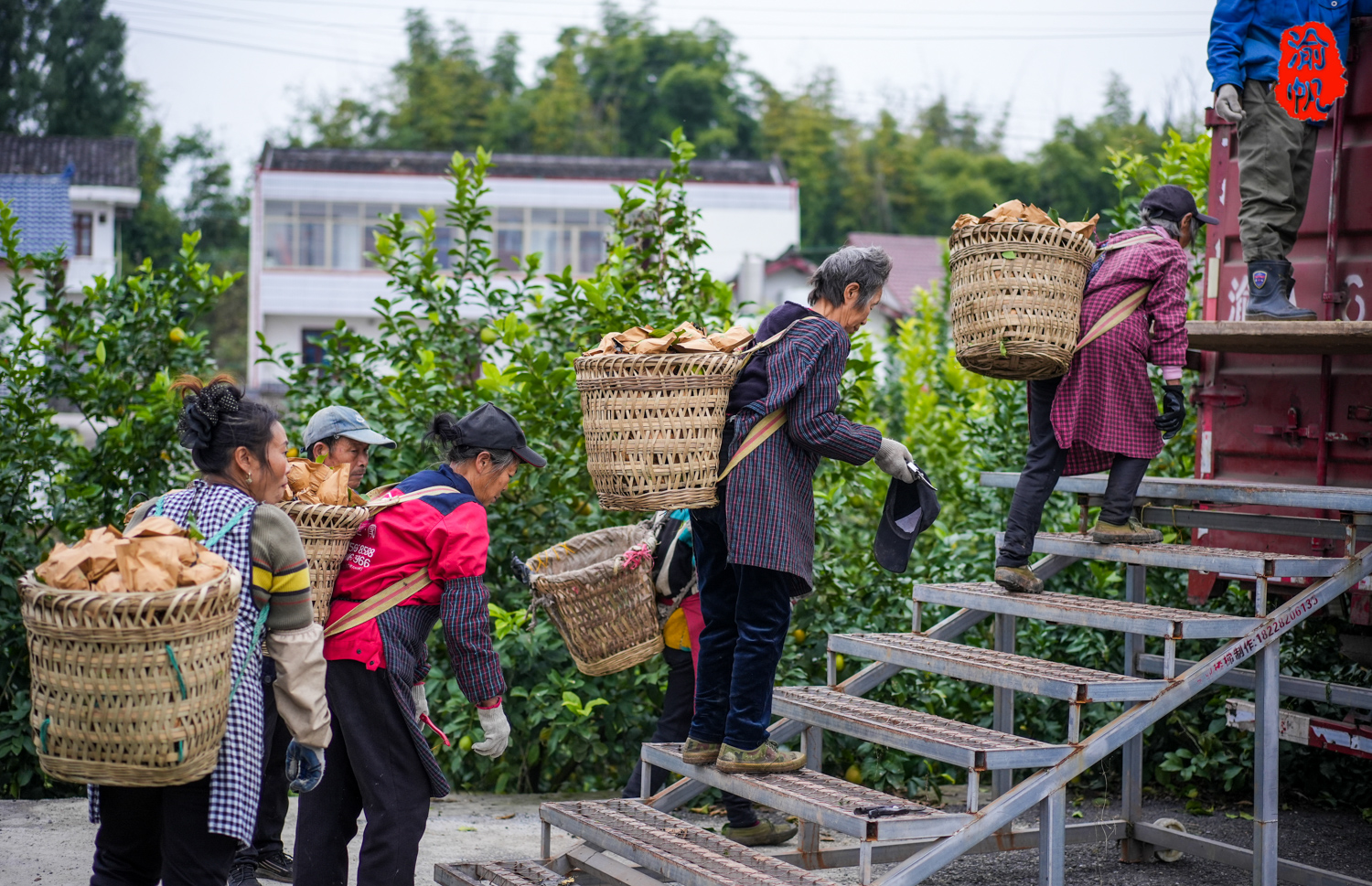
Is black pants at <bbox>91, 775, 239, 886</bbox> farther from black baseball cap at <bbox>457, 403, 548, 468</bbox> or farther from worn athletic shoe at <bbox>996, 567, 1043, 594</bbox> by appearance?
worn athletic shoe at <bbox>996, 567, 1043, 594</bbox>

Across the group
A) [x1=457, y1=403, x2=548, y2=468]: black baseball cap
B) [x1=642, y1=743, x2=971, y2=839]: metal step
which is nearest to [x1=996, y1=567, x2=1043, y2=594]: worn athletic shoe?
[x1=642, y1=743, x2=971, y2=839]: metal step

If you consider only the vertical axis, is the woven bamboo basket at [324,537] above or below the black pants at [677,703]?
above

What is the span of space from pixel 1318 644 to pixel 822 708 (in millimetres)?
2850

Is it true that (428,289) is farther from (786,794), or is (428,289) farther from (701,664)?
(786,794)

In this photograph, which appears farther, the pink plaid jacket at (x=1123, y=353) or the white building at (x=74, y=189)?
the white building at (x=74, y=189)

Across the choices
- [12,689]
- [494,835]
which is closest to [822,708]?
[494,835]

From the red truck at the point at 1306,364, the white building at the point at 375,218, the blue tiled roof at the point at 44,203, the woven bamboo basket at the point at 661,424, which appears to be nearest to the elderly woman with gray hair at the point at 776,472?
the woven bamboo basket at the point at 661,424

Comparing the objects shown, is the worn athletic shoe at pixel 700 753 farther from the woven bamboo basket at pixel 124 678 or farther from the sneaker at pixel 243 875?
the woven bamboo basket at pixel 124 678

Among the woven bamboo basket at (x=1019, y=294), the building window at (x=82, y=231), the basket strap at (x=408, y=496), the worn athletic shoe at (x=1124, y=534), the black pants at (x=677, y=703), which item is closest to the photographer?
the basket strap at (x=408, y=496)

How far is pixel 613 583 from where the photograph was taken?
4.84 m

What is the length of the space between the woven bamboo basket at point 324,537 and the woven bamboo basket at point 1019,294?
215 centimetres

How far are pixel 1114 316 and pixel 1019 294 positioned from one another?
0.53 metres

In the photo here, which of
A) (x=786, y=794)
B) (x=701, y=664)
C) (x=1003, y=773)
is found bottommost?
(x=1003, y=773)

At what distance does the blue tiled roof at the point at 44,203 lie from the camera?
A: 31766 mm
